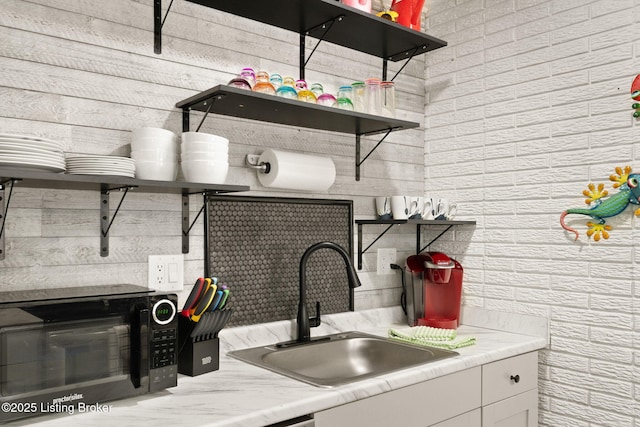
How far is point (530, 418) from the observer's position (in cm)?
206

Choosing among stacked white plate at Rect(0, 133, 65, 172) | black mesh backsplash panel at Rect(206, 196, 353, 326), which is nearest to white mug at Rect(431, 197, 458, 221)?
black mesh backsplash panel at Rect(206, 196, 353, 326)

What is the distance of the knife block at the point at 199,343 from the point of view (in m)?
1.55

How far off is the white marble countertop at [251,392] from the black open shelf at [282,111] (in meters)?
0.80

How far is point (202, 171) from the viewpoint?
161 cm

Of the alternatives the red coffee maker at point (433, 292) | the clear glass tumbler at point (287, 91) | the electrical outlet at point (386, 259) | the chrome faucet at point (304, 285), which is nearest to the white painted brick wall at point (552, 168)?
the red coffee maker at point (433, 292)

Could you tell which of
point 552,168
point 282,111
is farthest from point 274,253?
point 552,168

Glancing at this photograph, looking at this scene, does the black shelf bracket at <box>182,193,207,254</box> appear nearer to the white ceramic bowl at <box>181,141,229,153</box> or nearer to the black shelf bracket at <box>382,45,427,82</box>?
the white ceramic bowl at <box>181,141,229,153</box>

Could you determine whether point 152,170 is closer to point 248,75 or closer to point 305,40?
point 248,75

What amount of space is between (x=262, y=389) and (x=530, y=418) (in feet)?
3.99

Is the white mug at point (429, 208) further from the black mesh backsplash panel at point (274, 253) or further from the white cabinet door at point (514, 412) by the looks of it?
the white cabinet door at point (514, 412)

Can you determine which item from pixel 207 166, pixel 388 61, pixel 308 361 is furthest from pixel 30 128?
pixel 388 61

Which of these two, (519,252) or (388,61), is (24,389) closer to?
(519,252)

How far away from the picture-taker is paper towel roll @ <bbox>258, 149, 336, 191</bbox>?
196 cm

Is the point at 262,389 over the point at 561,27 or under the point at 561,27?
under
